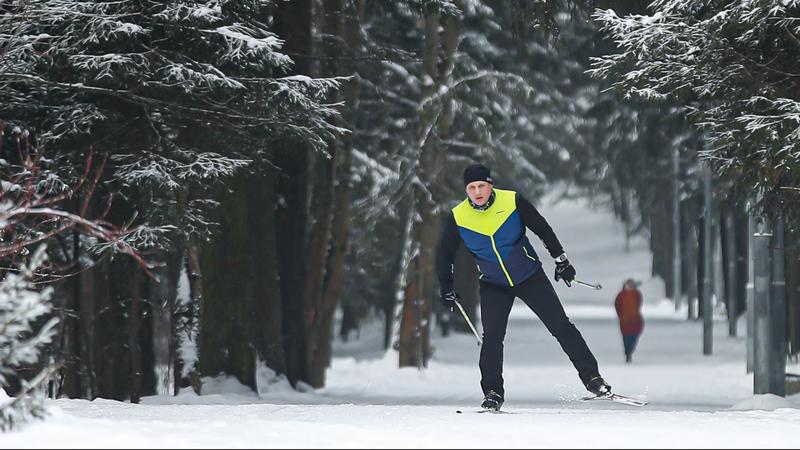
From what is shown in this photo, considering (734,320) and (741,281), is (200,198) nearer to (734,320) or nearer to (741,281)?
(734,320)

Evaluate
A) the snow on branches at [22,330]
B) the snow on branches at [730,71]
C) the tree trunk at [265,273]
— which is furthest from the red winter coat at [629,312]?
the snow on branches at [22,330]

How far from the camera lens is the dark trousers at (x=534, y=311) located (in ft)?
27.9

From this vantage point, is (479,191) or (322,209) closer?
(479,191)

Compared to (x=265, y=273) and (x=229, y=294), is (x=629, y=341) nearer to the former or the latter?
(x=265, y=273)

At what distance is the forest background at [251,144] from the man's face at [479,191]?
7.62ft

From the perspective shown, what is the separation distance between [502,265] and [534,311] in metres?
0.42

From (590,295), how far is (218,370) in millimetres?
51293

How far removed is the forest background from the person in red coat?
394 centimetres

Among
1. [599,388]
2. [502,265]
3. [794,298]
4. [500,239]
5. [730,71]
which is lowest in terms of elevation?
[599,388]

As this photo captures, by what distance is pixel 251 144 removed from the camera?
12.3m

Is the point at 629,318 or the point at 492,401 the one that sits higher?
the point at 629,318

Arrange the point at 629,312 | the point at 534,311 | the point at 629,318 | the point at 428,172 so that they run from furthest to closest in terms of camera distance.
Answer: the point at 629,312
the point at 629,318
the point at 428,172
the point at 534,311

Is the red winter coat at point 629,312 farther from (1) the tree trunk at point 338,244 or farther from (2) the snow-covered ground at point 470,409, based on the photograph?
(1) the tree trunk at point 338,244

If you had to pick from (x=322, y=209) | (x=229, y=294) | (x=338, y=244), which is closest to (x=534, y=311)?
(x=229, y=294)
